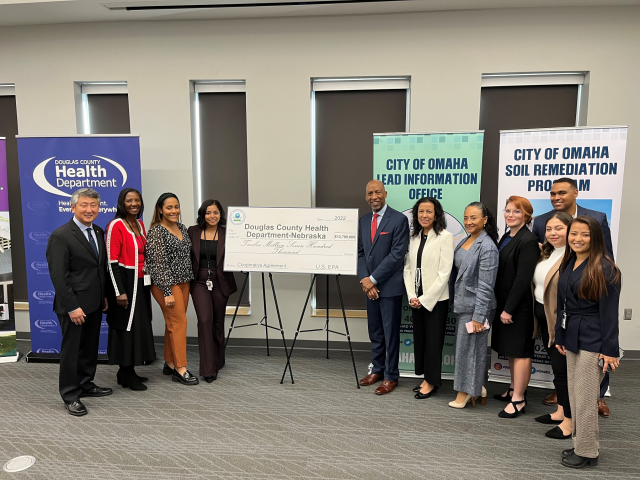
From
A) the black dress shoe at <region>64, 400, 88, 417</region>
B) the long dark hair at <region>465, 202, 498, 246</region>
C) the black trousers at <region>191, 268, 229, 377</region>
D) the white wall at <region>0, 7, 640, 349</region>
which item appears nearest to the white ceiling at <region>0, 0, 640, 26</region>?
the white wall at <region>0, 7, 640, 349</region>

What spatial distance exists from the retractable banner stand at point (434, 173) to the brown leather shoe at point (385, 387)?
38 cm

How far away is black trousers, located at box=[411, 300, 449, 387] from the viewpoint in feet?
10.3

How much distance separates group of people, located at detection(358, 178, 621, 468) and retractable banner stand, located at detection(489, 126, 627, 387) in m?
0.35

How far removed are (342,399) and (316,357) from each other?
948 mm

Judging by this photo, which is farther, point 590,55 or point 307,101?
point 307,101

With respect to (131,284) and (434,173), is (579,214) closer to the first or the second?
(434,173)

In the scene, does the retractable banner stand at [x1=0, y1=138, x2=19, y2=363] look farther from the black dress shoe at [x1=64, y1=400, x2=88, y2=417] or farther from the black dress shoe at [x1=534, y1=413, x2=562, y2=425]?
the black dress shoe at [x1=534, y1=413, x2=562, y2=425]

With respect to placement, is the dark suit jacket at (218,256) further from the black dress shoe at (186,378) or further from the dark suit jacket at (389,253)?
the dark suit jacket at (389,253)

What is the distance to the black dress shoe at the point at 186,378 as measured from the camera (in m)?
3.47

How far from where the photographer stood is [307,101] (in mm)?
4145

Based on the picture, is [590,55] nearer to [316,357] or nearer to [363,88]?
[363,88]

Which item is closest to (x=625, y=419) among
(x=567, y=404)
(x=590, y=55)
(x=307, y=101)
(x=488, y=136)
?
(x=567, y=404)

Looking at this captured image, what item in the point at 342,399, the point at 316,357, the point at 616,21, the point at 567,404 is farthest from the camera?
the point at 316,357

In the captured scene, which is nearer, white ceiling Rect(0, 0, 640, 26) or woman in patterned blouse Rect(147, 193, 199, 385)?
woman in patterned blouse Rect(147, 193, 199, 385)
